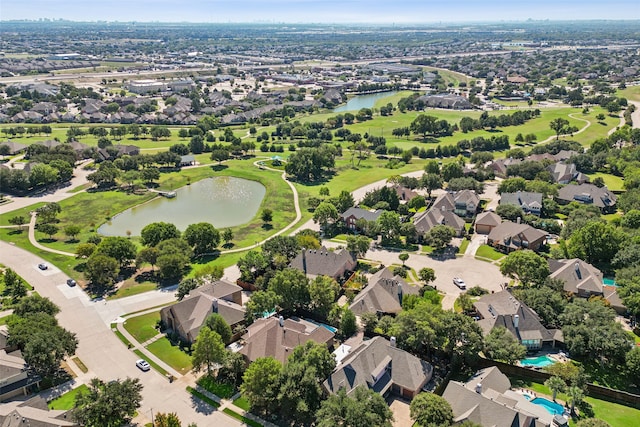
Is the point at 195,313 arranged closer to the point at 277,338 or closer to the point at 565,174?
the point at 277,338

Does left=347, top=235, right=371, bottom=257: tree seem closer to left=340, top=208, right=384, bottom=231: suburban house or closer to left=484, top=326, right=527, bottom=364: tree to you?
left=340, top=208, right=384, bottom=231: suburban house

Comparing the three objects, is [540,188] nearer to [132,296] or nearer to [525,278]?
[525,278]

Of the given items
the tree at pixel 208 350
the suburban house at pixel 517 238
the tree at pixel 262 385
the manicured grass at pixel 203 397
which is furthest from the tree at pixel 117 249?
the suburban house at pixel 517 238

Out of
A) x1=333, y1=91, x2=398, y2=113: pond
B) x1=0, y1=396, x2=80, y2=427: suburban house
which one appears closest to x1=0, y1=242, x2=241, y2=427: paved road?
x1=0, y1=396, x2=80, y2=427: suburban house

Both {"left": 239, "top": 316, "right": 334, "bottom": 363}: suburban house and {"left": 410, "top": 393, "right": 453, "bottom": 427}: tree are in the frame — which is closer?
{"left": 410, "top": 393, "right": 453, "bottom": 427}: tree

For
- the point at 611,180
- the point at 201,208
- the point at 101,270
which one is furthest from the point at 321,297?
the point at 611,180
